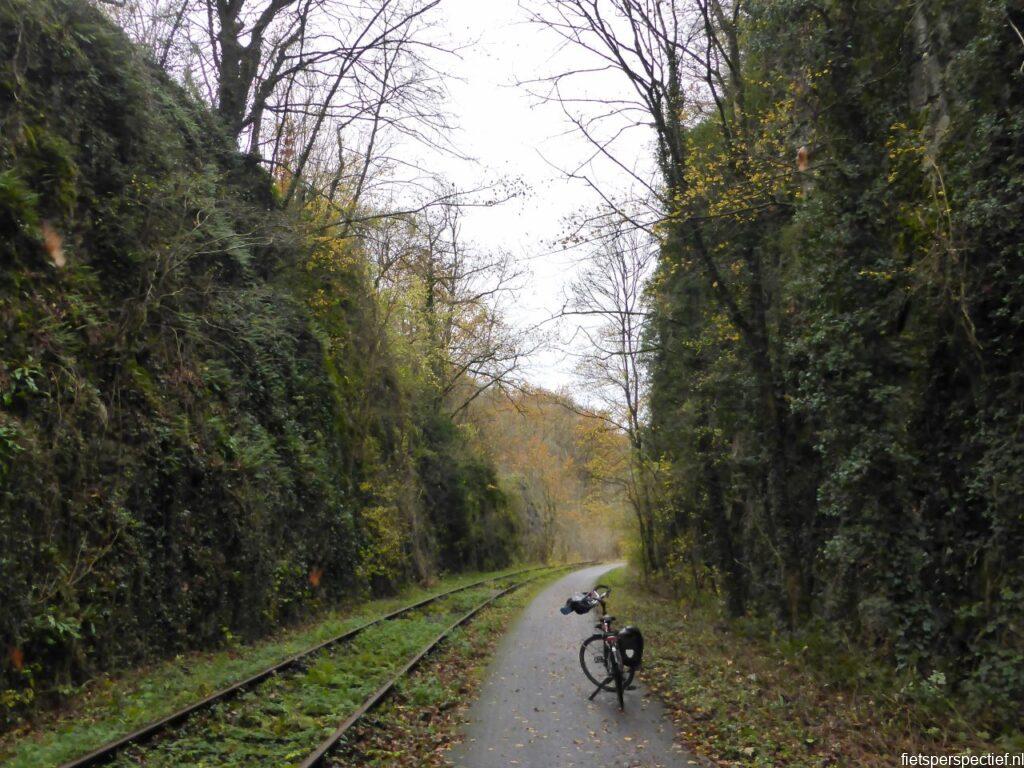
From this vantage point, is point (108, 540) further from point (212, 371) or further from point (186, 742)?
point (212, 371)

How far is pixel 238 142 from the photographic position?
66.3 feet

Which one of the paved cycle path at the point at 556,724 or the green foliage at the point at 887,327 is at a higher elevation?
the green foliage at the point at 887,327

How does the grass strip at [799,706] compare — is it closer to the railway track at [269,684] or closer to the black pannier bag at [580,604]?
the black pannier bag at [580,604]

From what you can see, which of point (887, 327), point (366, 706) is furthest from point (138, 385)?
point (887, 327)

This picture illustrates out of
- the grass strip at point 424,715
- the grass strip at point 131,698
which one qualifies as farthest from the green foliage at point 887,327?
the grass strip at point 131,698

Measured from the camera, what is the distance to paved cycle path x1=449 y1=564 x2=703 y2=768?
7035 mm

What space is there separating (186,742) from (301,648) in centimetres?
517

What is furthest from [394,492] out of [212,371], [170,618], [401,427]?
[170,618]

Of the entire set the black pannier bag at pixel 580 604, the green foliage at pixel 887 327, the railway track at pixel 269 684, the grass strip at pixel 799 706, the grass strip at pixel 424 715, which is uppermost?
the green foliage at pixel 887 327

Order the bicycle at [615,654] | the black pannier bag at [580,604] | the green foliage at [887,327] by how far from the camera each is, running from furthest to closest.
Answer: the black pannier bag at [580,604] < the bicycle at [615,654] < the green foliage at [887,327]

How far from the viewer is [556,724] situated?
8305 mm

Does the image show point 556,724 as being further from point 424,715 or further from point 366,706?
point 366,706

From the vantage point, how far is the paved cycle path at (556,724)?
277 inches

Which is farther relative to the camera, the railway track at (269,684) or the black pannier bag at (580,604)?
the black pannier bag at (580,604)
